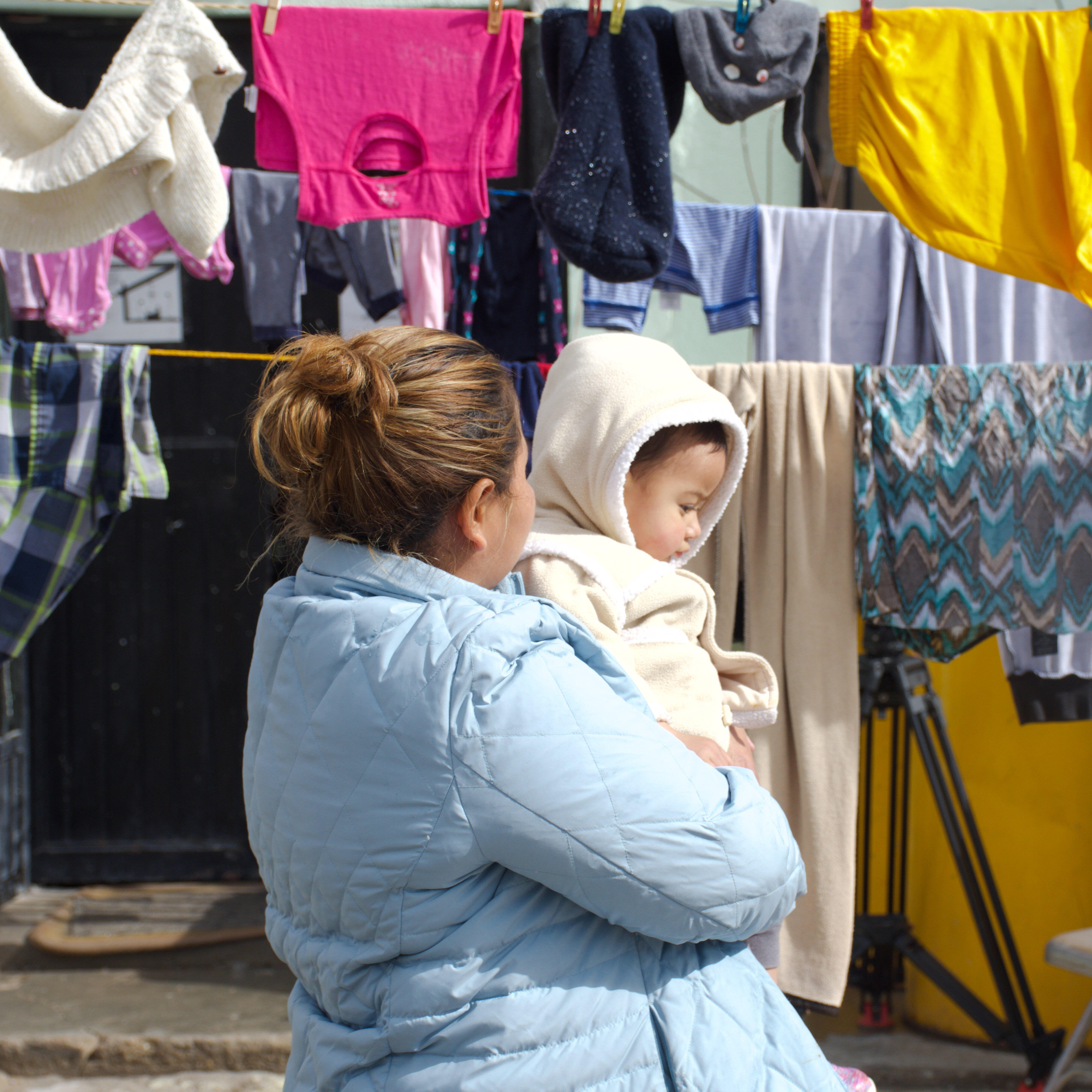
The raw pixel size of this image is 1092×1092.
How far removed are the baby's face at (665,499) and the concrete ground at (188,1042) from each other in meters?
2.29

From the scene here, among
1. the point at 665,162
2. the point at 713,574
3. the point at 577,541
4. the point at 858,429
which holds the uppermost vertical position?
the point at 665,162

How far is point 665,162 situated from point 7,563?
6.10 ft

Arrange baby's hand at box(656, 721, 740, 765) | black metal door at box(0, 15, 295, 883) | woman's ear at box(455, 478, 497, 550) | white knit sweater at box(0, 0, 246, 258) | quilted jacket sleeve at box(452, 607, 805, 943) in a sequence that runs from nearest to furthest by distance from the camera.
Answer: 1. quilted jacket sleeve at box(452, 607, 805, 943)
2. woman's ear at box(455, 478, 497, 550)
3. baby's hand at box(656, 721, 740, 765)
4. white knit sweater at box(0, 0, 246, 258)
5. black metal door at box(0, 15, 295, 883)

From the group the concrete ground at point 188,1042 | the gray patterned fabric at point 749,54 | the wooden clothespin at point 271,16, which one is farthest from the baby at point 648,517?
the concrete ground at point 188,1042

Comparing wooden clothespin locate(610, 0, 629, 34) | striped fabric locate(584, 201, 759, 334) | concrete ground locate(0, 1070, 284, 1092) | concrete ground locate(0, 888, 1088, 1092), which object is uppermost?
wooden clothespin locate(610, 0, 629, 34)

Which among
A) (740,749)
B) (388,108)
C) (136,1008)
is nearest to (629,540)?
(740,749)

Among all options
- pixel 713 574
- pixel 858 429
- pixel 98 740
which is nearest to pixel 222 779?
pixel 98 740

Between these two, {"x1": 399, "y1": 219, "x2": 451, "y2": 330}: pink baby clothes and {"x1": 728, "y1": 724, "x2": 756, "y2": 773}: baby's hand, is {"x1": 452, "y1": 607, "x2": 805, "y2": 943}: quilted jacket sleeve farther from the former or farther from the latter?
{"x1": 399, "y1": 219, "x2": 451, "y2": 330}: pink baby clothes

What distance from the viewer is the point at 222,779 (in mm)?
4266

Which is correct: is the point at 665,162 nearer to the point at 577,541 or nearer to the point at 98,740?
the point at 577,541

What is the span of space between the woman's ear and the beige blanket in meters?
1.40

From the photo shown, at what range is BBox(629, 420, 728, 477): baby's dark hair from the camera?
5.52ft

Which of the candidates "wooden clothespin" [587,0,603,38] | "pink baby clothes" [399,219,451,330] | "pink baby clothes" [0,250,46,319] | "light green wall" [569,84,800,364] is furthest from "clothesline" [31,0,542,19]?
"light green wall" [569,84,800,364]

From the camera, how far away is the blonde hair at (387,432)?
3.40ft
